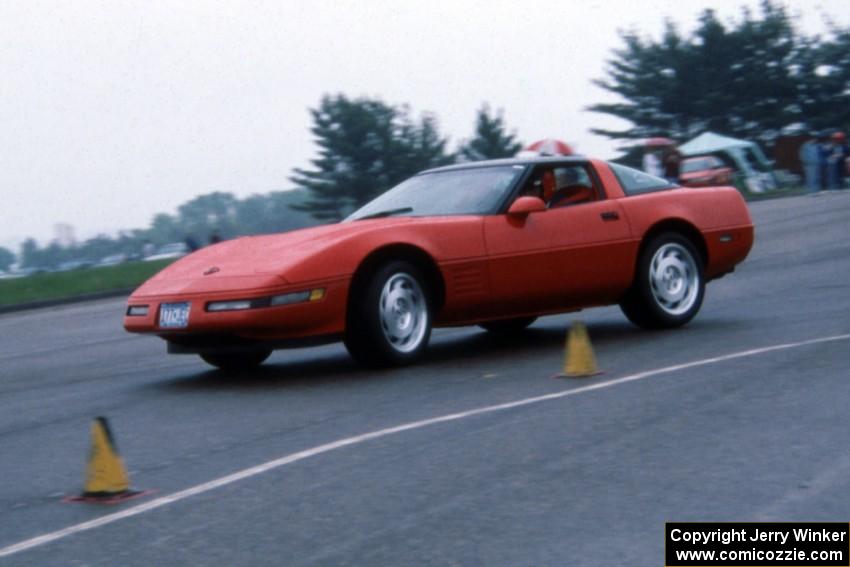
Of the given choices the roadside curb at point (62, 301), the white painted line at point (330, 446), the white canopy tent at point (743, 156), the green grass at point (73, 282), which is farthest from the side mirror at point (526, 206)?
the white canopy tent at point (743, 156)

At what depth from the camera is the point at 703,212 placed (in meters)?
10.3

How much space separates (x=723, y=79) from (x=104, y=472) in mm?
71472

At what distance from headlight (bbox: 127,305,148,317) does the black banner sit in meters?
4.75

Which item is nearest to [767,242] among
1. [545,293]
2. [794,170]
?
[545,293]

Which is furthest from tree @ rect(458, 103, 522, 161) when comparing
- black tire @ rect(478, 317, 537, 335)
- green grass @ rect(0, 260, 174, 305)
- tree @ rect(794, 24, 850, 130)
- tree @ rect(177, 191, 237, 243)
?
black tire @ rect(478, 317, 537, 335)

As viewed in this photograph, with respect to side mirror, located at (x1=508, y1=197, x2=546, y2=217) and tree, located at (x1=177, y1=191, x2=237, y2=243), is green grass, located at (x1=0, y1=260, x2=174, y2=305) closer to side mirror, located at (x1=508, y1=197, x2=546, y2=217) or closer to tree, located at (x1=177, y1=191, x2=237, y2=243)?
tree, located at (x1=177, y1=191, x2=237, y2=243)

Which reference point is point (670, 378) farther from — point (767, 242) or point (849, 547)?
point (767, 242)

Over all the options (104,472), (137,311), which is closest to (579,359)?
(137,311)

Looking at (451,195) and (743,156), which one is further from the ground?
(743,156)

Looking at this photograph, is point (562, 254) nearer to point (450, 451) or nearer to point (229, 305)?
point (229, 305)

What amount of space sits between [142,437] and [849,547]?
12.3ft

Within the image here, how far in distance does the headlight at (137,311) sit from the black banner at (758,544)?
4.75m

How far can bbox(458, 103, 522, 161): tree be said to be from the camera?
95.7 meters

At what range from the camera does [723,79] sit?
7362cm
